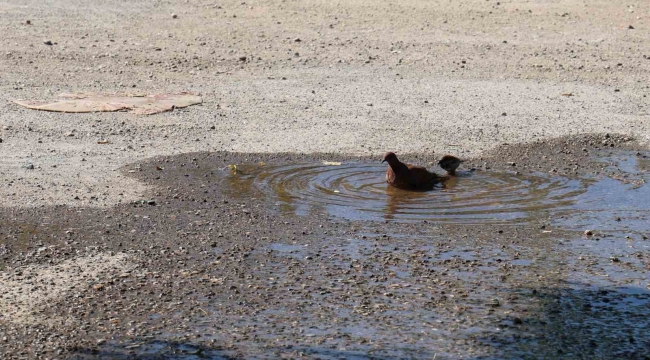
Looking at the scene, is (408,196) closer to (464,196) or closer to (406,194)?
(406,194)

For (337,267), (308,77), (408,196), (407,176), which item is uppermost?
(308,77)

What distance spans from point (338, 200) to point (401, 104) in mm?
3773

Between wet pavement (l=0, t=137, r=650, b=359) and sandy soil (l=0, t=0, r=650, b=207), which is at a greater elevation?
sandy soil (l=0, t=0, r=650, b=207)

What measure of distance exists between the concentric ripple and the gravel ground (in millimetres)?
262

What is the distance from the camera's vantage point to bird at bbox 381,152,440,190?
8.23 metres

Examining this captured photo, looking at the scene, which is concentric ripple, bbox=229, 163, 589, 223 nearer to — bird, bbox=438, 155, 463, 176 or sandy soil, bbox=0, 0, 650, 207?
bird, bbox=438, 155, 463, 176

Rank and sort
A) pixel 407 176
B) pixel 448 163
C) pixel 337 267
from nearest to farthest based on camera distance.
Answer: pixel 337 267
pixel 407 176
pixel 448 163

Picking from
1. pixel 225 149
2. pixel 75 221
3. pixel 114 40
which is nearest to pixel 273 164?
pixel 225 149

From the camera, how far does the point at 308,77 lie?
12695 mm

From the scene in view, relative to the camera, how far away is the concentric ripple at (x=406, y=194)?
762 centimetres

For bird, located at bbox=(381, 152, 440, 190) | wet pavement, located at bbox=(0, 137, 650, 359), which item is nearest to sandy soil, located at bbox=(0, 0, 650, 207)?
wet pavement, located at bbox=(0, 137, 650, 359)

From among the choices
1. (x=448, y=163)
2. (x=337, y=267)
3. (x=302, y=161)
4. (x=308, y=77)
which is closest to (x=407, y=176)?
(x=448, y=163)

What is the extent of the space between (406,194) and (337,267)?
1.88 m

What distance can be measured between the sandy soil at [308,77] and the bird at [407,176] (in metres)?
1.19
